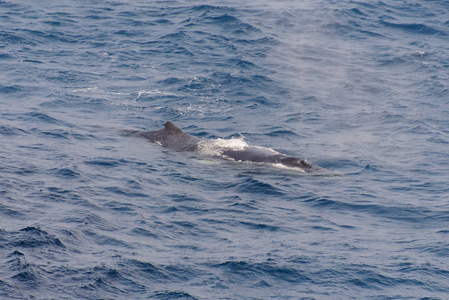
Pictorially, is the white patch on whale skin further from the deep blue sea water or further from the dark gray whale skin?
the deep blue sea water

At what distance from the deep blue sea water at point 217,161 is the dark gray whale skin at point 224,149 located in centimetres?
65

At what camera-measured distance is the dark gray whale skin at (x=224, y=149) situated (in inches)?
1112

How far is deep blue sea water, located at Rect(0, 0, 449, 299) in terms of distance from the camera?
18.8 metres

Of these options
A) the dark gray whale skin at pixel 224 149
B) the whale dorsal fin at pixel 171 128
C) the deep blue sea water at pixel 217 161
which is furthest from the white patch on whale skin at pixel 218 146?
the whale dorsal fin at pixel 171 128

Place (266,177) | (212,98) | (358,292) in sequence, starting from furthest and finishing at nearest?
1. (212,98)
2. (266,177)
3. (358,292)

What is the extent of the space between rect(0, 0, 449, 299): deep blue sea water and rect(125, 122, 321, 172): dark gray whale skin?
647 millimetres

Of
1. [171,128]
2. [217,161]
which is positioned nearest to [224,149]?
[217,161]

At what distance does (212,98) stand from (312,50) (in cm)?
1397

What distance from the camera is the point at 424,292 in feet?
59.9

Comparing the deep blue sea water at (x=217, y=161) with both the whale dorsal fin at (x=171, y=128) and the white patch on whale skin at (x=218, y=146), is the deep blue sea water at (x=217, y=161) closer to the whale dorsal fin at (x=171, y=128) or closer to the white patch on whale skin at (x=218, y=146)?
the white patch on whale skin at (x=218, y=146)

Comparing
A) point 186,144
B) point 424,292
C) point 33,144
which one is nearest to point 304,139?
point 186,144

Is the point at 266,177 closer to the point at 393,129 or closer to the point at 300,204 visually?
the point at 300,204

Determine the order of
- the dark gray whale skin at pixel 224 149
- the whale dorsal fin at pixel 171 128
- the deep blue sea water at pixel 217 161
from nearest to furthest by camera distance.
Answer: the deep blue sea water at pixel 217 161
the dark gray whale skin at pixel 224 149
the whale dorsal fin at pixel 171 128

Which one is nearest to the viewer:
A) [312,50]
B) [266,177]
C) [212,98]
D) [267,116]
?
[266,177]
